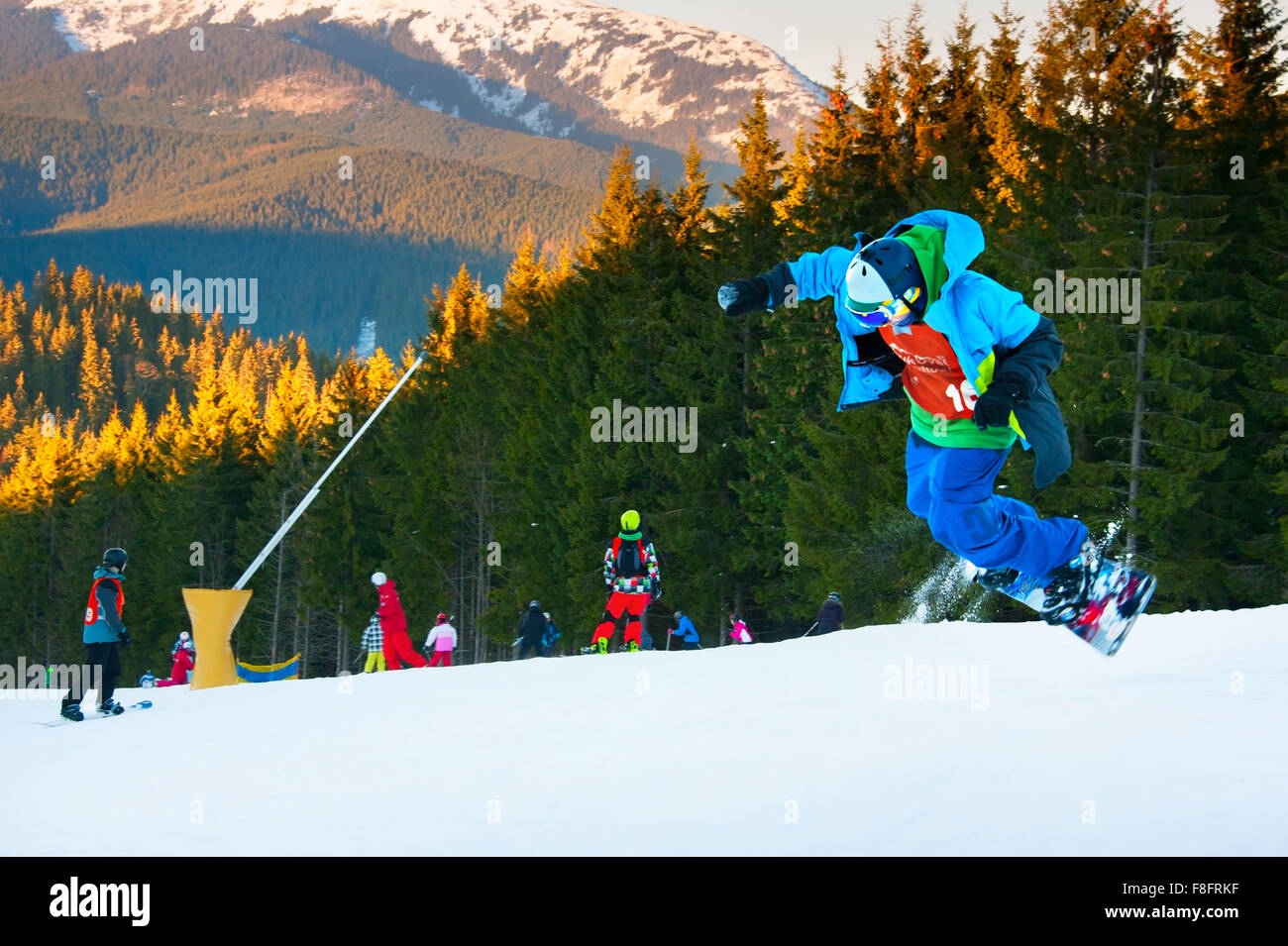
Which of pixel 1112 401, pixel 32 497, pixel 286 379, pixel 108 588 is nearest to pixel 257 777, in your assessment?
pixel 108 588

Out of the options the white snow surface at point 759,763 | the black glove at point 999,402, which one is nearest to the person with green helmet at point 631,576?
the white snow surface at point 759,763

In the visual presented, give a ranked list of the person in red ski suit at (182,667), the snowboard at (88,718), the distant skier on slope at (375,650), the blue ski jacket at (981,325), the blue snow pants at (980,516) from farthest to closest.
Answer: the person in red ski suit at (182,667), the distant skier on slope at (375,650), the snowboard at (88,718), the blue snow pants at (980,516), the blue ski jacket at (981,325)

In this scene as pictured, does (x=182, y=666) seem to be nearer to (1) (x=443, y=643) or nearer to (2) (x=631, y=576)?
(1) (x=443, y=643)

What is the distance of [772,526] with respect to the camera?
27188mm

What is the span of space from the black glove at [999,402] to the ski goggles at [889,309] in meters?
0.66

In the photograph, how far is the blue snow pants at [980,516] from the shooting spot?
20.6 ft

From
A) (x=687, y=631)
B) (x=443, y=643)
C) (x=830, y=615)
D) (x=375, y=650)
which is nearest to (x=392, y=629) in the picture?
(x=443, y=643)

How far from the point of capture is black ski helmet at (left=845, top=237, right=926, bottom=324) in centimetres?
607

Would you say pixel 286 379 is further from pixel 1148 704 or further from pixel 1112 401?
pixel 1148 704

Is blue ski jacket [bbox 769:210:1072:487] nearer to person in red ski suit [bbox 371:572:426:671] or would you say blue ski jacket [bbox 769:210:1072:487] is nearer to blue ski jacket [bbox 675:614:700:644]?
person in red ski suit [bbox 371:572:426:671]

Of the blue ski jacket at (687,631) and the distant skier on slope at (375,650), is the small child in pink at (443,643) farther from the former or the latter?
the blue ski jacket at (687,631)

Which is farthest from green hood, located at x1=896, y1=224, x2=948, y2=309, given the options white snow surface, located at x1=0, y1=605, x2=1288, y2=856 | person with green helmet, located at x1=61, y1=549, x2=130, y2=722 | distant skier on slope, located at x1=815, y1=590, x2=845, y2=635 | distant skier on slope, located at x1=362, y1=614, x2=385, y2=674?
distant skier on slope, located at x1=362, y1=614, x2=385, y2=674

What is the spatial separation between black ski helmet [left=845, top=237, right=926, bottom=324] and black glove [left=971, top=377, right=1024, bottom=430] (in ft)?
2.18

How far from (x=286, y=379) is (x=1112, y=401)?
44.3 metres
